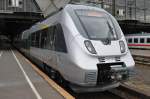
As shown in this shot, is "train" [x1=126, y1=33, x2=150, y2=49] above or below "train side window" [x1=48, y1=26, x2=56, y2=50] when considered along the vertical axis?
below

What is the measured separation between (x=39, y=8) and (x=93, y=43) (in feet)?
159

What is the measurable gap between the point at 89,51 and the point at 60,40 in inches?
62.6

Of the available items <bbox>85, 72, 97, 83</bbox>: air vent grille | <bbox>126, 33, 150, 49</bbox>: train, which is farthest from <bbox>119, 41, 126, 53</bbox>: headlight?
<bbox>126, 33, 150, 49</bbox>: train

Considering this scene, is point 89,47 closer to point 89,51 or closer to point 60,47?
point 89,51

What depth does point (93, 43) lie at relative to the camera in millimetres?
9469

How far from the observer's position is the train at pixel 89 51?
9062 mm

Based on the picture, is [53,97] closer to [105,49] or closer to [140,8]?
[105,49]

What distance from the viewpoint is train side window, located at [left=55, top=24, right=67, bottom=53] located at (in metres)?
10.2

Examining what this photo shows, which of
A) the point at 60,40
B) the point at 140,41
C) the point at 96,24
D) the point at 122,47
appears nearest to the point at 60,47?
the point at 60,40

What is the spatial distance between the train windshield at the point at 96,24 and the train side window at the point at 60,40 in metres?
0.77

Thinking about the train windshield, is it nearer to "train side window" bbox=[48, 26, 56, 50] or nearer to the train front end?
the train front end

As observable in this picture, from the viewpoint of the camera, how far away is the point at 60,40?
10570 mm

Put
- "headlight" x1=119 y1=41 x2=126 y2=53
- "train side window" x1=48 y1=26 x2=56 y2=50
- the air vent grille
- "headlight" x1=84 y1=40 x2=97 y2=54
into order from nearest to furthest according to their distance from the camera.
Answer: the air vent grille, "headlight" x1=84 y1=40 x2=97 y2=54, "headlight" x1=119 y1=41 x2=126 y2=53, "train side window" x1=48 y1=26 x2=56 y2=50

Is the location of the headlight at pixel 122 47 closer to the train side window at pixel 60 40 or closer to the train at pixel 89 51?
the train at pixel 89 51
